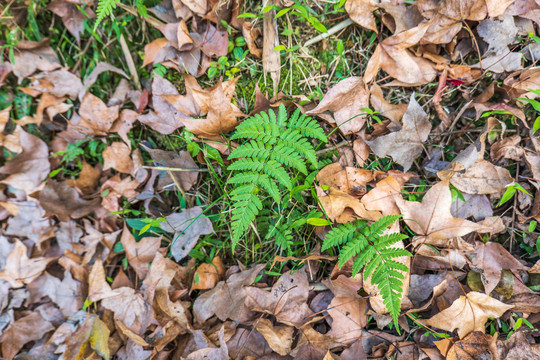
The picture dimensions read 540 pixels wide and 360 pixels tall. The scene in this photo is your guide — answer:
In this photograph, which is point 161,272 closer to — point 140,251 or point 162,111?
point 140,251

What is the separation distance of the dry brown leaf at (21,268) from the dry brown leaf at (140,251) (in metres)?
0.69

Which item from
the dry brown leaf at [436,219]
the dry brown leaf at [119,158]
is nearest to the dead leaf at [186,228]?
the dry brown leaf at [119,158]

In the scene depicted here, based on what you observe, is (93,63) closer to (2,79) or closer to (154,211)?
(2,79)

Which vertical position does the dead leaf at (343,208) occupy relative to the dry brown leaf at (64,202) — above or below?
above

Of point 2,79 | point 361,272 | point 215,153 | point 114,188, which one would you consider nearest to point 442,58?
point 361,272

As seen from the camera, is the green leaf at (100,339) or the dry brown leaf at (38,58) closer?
the green leaf at (100,339)

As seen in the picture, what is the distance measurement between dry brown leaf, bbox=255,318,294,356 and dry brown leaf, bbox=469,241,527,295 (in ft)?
3.48

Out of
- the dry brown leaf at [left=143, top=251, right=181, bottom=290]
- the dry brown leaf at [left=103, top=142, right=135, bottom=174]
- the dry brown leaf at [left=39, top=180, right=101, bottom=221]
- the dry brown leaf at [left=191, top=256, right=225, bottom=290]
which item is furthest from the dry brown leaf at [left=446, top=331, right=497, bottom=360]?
the dry brown leaf at [left=39, top=180, right=101, bottom=221]

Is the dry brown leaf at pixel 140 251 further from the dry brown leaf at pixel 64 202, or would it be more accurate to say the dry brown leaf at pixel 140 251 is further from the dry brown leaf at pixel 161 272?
the dry brown leaf at pixel 64 202

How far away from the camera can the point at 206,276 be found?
1.98 m

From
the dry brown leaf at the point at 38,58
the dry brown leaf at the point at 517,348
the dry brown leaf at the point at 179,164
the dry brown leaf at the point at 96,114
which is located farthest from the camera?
the dry brown leaf at the point at 38,58

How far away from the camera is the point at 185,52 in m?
2.09

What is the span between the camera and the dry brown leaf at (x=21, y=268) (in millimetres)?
2352

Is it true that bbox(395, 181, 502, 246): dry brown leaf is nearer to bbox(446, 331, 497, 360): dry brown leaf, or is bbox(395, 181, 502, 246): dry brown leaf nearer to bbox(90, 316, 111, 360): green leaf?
bbox(446, 331, 497, 360): dry brown leaf
